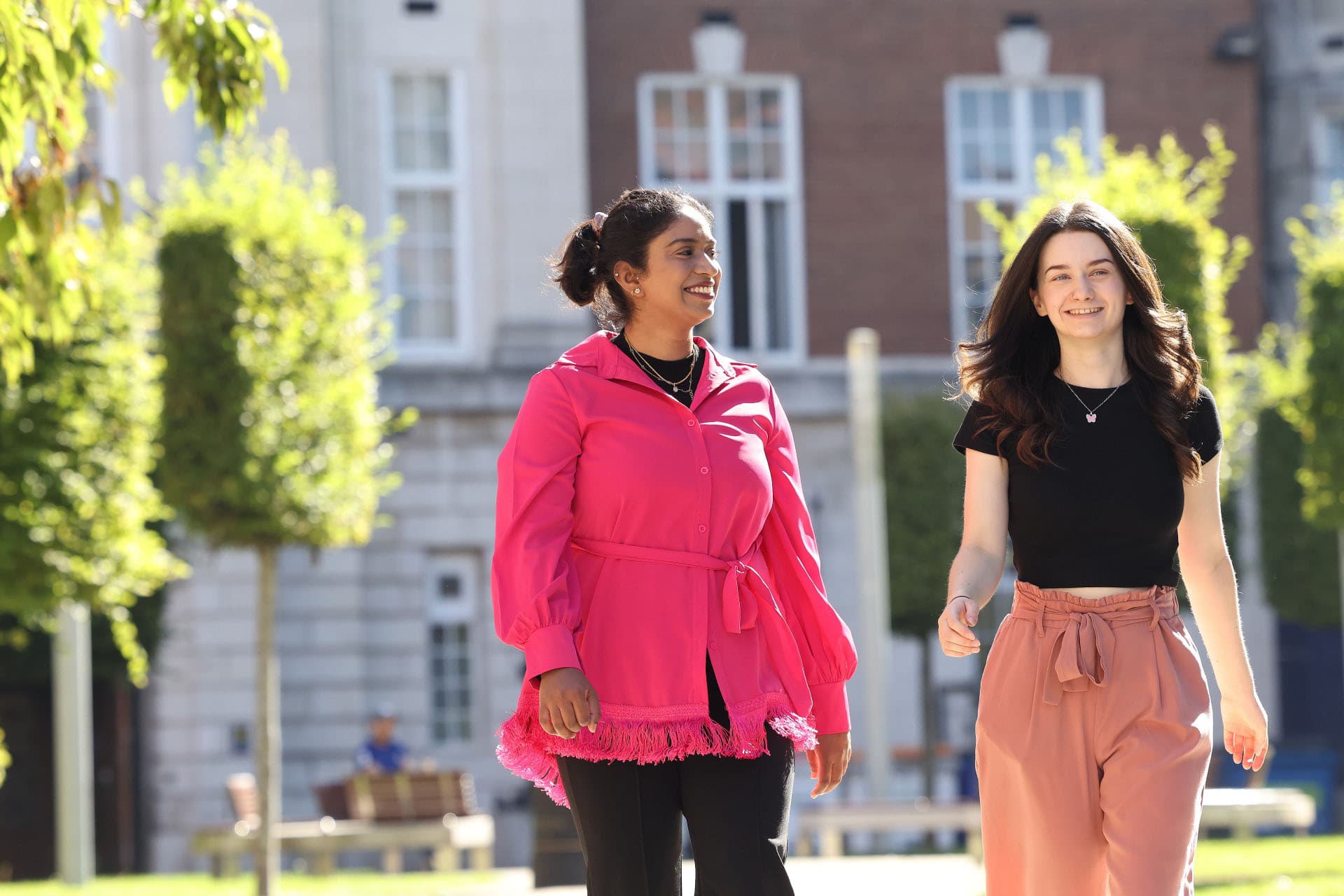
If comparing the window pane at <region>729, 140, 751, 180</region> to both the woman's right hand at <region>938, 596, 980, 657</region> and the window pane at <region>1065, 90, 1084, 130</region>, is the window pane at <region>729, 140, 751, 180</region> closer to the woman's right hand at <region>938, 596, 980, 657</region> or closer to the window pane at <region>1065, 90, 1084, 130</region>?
the window pane at <region>1065, 90, 1084, 130</region>

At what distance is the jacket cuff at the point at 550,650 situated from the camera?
13.1 ft

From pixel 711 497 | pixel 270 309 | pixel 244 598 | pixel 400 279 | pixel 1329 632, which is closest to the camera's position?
pixel 711 497

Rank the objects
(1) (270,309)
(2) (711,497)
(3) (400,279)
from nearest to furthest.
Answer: (2) (711,497)
(1) (270,309)
(3) (400,279)

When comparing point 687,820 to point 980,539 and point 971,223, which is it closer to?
point 980,539

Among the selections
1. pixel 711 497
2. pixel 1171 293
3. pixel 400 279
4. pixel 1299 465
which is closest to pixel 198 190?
pixel 1171 293

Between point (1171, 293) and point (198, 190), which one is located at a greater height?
point (198, 190)

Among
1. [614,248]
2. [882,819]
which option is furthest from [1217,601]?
[882,819]

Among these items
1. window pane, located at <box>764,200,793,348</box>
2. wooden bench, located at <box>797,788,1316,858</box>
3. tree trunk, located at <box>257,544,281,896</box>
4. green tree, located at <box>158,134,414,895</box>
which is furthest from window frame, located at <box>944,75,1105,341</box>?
tree trunk, located at <box>257,544,281,896</box>

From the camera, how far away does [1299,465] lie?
22250mm

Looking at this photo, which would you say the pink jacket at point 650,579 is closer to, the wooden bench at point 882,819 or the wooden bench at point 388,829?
the wooden bench at point 882,819

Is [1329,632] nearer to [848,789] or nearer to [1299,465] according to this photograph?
[1299,465]

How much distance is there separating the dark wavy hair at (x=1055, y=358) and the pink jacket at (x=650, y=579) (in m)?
0.55

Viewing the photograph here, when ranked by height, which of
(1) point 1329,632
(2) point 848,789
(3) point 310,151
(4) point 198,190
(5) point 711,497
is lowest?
(2) point 848,789

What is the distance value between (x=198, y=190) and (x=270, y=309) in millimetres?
1099
